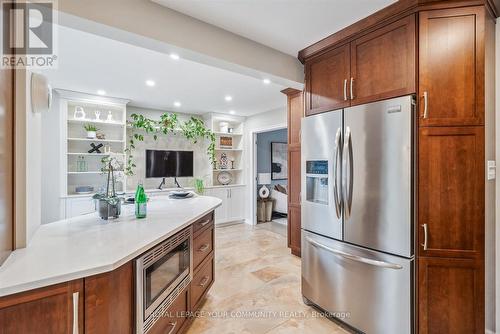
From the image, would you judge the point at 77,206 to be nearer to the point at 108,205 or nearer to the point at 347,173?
the point at 108,205

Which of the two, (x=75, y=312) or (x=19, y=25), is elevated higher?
(x=19, y=25)

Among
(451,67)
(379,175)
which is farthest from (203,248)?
(451,67)

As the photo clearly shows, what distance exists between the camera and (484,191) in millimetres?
1585

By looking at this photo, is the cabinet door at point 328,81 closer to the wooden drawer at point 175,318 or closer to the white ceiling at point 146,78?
the white ceiling at point 146,78

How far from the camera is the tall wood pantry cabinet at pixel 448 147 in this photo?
158cm

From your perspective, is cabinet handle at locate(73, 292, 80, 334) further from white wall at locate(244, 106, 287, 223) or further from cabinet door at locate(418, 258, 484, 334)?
white wall at locate(244, 106, 287, 223)

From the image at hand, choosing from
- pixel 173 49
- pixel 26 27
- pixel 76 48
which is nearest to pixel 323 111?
pixel 173 49

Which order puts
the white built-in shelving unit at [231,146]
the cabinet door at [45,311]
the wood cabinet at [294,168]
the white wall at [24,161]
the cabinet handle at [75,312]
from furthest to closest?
the white built-in shelving unit at [231,146] < the wood cabinet at [294,168] < the white wall at [24,161] < the cabinet handle at [75,312] < the cabinet door at [45,311]

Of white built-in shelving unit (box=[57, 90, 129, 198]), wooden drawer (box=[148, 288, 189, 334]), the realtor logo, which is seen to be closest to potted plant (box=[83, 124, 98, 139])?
white built-in shelving unit (box=[57, 90, 129, 198])

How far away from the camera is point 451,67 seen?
Answer: 1.61 meters

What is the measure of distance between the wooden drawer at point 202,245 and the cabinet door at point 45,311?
1052mm

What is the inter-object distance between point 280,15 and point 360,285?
7.40 feet

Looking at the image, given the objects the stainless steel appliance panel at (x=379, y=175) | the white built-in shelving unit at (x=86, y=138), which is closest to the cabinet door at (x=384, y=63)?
the stainless steel appliance panel at (x=379, y=175)

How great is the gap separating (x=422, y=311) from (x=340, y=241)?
27.0 inches
